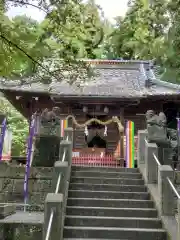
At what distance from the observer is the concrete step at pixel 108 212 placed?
8141 millimetres

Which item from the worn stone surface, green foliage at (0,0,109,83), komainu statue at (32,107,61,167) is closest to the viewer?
green foliage at (0,0,109,83)

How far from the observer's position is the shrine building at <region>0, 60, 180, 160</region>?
49.9 feet

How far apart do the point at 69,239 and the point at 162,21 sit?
470 centimetres

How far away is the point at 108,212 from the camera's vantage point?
8.19m

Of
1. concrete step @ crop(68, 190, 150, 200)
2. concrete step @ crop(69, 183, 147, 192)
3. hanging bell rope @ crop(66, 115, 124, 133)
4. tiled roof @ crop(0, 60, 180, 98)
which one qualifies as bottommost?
concrete step @ crop(68, 190, 150, 200)

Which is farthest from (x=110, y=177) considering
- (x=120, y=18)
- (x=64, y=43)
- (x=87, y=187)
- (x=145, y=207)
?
(x=120, y=18)

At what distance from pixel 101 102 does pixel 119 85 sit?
85.1 inches

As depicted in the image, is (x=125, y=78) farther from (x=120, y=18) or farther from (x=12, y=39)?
(x=12, y=39)

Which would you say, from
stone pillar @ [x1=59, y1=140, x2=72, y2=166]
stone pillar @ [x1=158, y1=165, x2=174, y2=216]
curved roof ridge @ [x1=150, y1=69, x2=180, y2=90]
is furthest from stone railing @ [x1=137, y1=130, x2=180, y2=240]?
curved roof ridge @ [x1=150, y1=69, x2=180, y2=90]

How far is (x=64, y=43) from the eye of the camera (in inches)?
214

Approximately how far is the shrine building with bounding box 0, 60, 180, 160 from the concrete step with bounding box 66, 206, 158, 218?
290 inches

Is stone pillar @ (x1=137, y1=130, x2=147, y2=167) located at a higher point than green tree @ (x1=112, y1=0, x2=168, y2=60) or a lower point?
lower

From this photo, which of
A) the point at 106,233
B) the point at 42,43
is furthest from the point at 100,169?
the point at 42,43

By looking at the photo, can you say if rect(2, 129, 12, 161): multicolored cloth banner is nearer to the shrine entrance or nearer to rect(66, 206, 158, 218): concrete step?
the shrine entrance
